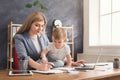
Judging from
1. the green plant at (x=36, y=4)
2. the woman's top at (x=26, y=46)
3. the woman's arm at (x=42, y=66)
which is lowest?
the woman's arm at (x=42, y=66)

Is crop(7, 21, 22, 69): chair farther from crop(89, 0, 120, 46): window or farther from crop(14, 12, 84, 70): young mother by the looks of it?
crop(89, 0, 120, 46): window

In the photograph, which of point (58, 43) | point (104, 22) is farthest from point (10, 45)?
point (104, 22)

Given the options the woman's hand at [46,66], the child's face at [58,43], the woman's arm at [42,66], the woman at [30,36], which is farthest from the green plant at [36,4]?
the woman's hand at [46,66]

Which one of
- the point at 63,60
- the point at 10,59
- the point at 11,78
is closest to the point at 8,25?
the point at 10,59

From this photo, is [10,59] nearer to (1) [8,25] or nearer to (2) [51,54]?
(1) [8,25]

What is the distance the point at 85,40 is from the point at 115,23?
687 millimetres

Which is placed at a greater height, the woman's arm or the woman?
the woman

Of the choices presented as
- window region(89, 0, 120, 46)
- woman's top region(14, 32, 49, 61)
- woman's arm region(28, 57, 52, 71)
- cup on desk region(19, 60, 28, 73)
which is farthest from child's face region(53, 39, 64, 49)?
window region(89, 0, 120, 46)

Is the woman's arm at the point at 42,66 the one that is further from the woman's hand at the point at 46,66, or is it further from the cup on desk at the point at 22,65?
the cup on desk at the point at 22,65

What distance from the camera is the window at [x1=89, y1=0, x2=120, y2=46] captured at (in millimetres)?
2969

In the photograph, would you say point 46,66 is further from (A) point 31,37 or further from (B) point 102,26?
(B) point 102,26

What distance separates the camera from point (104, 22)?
3217 millimetres

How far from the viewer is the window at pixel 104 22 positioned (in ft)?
9.74

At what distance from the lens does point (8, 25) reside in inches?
115
